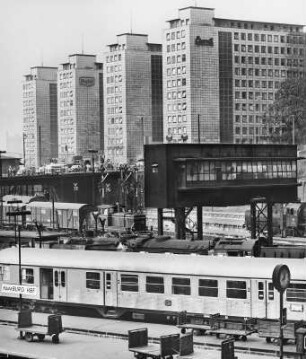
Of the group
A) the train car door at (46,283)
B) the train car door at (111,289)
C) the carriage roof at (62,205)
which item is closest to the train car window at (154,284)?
the train car door at (111,289)

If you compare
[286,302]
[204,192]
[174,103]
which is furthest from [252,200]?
[174,103]

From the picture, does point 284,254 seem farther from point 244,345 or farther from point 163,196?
point 163,196

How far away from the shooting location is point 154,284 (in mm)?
34156

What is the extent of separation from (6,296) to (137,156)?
407ft

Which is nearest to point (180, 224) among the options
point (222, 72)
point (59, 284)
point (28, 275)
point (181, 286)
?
point (28, 275)

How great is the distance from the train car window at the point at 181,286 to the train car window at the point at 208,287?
0.57 metres

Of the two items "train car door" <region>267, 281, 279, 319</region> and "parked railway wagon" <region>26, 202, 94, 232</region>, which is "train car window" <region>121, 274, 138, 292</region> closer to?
"train car door" <region>267, 281, 279, 319</region>

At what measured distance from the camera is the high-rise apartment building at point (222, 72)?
141m

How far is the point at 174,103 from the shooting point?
5738 inches

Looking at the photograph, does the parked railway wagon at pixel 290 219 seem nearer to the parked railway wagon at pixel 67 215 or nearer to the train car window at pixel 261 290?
the parked railway wagon at pixel 67 215

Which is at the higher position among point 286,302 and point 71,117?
point 71,117

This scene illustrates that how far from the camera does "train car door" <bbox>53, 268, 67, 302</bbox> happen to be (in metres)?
36.7

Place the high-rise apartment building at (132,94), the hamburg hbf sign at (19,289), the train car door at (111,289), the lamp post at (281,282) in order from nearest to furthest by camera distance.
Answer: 1. the lamp post at (281,282)
2. the train car door at (111,289)
3. the hamburg hbf sign at (19,289)
4. the high-rise apartment building at (132,94)

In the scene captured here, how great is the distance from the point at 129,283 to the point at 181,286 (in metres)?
2.53
